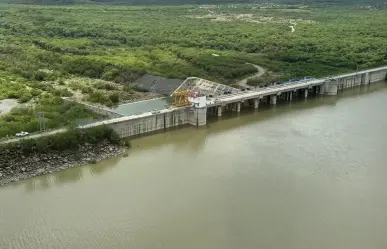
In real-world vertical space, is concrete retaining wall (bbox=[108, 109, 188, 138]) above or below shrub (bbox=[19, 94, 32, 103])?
below

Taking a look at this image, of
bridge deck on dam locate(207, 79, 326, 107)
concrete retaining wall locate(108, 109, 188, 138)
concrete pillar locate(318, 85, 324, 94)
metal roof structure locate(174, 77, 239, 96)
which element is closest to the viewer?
concrete retaining wall locate(108, 109, 188, 138)

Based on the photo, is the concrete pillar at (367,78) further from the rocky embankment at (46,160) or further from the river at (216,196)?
the rocky embankment at (46,160)

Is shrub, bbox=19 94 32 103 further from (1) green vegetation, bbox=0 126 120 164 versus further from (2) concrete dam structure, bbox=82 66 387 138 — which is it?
(1) green vegetation, bbox=0 126 120 164

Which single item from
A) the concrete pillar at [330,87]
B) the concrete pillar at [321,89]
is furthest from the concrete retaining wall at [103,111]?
the concrete pillar at [330,87]

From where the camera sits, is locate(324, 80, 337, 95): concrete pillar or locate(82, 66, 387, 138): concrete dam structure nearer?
locate(82, 66, 387, 138): concrete dam structure

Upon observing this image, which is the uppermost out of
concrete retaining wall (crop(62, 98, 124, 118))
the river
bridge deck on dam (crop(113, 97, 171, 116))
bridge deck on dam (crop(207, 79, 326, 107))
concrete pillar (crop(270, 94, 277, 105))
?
concrete retaining wall (crop(62, 98, 124, 118))

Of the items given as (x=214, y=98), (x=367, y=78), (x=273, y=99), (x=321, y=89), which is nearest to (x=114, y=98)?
(x=214, y=98)

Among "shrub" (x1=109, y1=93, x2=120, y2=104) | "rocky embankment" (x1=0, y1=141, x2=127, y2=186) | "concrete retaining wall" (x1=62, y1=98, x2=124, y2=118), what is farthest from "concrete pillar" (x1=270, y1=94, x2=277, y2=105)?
"rocky embankment" (x1=0, y1=141, x2=127, y2=186)

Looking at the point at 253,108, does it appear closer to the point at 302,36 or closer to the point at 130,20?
the point at 302,36
